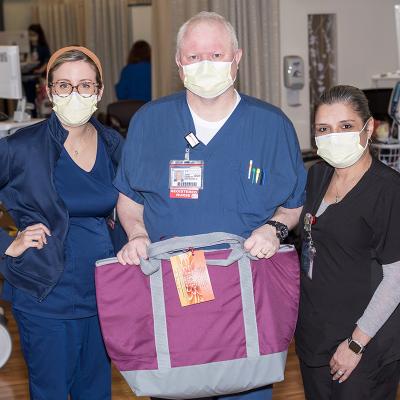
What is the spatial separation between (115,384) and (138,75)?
205 inches

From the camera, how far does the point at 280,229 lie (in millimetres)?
1988

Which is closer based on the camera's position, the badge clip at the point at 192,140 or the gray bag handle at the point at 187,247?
the gray bag handle at the point at 187,247

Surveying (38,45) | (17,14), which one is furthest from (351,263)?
(17,14)

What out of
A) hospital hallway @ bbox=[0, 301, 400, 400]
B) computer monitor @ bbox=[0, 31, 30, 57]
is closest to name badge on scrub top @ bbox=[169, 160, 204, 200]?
hospital hallway @ bbox=[0, 301, 400, 400]

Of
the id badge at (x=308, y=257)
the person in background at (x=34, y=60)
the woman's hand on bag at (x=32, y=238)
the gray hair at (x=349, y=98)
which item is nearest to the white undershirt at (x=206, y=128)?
the gray hair at (x=349, y=98)

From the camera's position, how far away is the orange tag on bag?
1878mm

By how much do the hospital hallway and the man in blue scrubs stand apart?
1.32 metres

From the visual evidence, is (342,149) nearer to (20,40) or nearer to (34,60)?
(34,60)

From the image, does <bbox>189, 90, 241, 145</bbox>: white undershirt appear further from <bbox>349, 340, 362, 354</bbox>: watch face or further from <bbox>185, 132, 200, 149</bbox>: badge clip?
<bbox>349, 340, 362, 354</bbox>: watch face

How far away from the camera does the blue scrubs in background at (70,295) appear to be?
217cm

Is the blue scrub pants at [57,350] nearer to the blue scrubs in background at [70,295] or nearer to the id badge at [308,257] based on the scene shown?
the blue scrubs in background at [70,295]

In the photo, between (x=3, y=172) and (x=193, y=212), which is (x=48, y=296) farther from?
(x=193, y=212)

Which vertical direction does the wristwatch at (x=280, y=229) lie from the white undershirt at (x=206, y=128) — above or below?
below

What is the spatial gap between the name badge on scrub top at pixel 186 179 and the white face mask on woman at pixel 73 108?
0.37 metres
